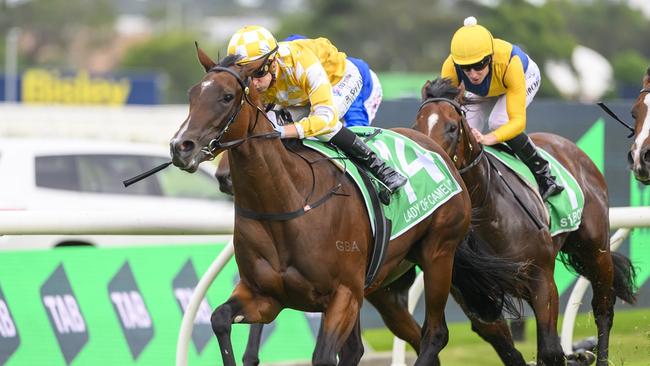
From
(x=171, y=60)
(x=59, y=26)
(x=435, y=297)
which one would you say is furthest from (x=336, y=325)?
(x=59, y=26)

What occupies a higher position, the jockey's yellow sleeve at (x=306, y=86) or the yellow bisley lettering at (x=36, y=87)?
the jockey's yellow sleeve at (x=306, y=86)


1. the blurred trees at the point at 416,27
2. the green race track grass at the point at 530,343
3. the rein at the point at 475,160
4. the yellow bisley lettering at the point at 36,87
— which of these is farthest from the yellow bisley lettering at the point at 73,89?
the rein at the point at 475,160

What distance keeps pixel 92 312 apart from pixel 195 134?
2084 mm

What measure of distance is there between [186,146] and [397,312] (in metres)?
2.22

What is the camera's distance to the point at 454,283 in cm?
618

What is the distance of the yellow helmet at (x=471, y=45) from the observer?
6.01 m

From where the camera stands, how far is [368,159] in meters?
5.43

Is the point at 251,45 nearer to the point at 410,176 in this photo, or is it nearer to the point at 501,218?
the point at 410,176

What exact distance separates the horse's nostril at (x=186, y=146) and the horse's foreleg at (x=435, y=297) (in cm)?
170

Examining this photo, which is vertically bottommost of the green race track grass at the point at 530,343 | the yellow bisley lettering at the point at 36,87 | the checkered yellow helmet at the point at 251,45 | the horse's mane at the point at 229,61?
the yellow bisley lettering at the point at 36,87

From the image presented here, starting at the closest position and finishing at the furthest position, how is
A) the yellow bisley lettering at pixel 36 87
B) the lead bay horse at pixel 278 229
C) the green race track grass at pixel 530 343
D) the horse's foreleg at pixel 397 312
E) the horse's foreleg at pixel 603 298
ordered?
the lead bay horse at pixel 278 229 < the horse's foreleg at pixel 397 312 < the horse's foreleg at pixel 603 298 < the green race track grass at pixel 530 343 < the yellow bisley lettering at pixel 36 87

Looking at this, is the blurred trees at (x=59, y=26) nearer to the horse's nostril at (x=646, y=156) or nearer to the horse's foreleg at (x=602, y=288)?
the horse's foreleg at (x=602, y=288)

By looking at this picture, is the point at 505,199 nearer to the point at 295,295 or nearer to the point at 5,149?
the point at 295,295

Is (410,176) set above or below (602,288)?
above
